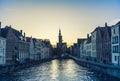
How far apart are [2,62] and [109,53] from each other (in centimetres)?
2755

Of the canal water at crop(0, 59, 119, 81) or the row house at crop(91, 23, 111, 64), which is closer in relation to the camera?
the canal water at crop(0, 59, 119, 81)

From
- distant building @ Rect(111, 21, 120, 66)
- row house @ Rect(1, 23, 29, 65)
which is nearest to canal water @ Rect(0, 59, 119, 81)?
distant building @ Rect(111, 21, 120, 66)

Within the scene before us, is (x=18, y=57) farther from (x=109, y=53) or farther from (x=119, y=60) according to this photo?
(x=119, y=60)

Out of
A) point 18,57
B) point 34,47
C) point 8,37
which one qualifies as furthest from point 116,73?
point 34,47

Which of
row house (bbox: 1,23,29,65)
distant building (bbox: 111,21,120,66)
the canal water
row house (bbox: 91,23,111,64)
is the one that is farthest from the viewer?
row house (bbox: 1,23,29,65)

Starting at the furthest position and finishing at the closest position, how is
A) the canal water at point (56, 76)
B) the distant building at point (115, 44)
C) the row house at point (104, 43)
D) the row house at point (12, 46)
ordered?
the row house at point (12, 46)
the row house at point (104, 43)
the distant building at point (115, 44)
the canal water at point (56, 76)

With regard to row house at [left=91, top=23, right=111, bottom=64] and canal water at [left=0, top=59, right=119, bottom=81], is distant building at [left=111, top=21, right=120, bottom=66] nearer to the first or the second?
row house at [left=91, top=23, right=111, bottom=64]

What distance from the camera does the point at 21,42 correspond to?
82.5m

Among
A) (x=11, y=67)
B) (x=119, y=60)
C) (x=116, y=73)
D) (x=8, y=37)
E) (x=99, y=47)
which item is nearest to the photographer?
(x=116, y=73)

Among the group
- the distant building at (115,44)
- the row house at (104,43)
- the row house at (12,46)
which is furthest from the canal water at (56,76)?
the row house at (12,46)

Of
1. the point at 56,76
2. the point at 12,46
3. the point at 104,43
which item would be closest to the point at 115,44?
the point at 104,43

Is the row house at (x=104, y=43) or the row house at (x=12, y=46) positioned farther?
the row house at (x=12, y=46)

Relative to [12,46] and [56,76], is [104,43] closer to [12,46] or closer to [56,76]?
[56,76]

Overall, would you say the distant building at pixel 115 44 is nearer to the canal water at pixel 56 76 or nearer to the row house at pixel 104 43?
the row house at pixel 104 43
